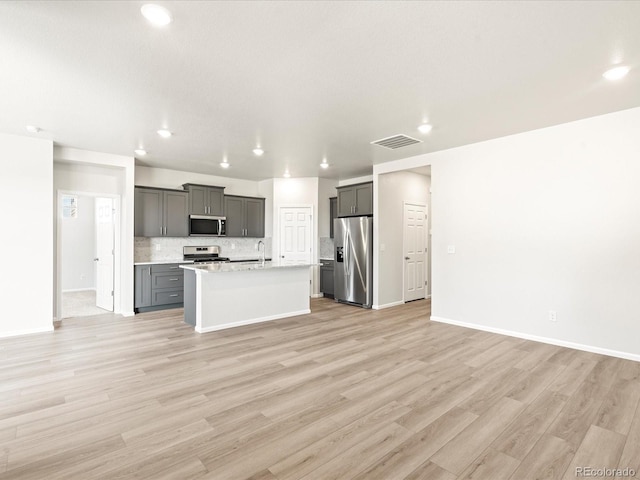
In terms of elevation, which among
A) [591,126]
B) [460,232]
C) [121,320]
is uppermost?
[591,126]

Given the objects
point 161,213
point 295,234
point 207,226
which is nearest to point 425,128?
point 295,234

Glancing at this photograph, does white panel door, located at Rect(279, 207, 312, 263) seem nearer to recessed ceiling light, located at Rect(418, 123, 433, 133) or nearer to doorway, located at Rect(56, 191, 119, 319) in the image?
doorway, located at Rect(56, 191, 119, 319)

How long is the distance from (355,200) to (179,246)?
381cm

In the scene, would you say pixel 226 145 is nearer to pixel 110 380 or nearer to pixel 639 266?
pixel 110 380

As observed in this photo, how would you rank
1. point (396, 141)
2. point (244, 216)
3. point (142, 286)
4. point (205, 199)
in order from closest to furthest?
point (396, 141)
point (142, 286)
point (205, 199)
point (244, 216)

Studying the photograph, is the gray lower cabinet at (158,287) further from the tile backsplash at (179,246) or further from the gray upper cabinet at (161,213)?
the gray upper cabinet at (161,213)

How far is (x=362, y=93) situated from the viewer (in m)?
3.23

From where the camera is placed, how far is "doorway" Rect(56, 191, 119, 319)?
19.7 feet

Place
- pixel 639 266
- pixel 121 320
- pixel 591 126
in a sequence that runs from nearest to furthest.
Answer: pixel 639 266
pixel 591 126
pixel 121 320

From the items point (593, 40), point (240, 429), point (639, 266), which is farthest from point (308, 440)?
point (639, 266)

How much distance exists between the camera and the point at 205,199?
7.02 metres

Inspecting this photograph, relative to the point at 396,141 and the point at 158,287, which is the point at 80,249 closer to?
the point at 158,287

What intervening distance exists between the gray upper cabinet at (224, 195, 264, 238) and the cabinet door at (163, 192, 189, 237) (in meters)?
0.90

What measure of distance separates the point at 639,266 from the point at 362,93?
3.50 metres
